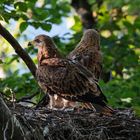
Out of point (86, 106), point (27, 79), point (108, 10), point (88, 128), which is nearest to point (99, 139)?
point (88, 128)

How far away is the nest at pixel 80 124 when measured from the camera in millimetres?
9156

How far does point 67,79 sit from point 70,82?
0.20 feet

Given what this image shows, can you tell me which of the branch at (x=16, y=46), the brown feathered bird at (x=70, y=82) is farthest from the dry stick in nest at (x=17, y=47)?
the brown feathered bird at (x=70, y=82)

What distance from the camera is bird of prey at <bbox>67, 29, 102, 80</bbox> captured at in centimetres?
1150

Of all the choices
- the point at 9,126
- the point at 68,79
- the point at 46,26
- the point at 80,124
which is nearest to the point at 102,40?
the point at 46,26

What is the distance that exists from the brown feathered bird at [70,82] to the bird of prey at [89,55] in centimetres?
62

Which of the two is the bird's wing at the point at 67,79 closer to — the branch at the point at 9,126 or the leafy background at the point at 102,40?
the leafy background at the point at 102,40

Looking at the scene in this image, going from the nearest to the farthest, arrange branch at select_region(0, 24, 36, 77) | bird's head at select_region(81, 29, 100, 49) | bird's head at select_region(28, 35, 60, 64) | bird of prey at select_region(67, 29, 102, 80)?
branch at select_region(0, 24, 36, 77)
bird's head at select_region(28, 35, 60, 64)
bird of prey at select_region(67, 29, 102, 80)
bird's head at select_region(81, 29, 100, 49)

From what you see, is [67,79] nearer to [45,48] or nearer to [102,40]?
[45,48]

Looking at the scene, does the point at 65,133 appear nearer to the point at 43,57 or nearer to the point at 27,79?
the point at 43,57

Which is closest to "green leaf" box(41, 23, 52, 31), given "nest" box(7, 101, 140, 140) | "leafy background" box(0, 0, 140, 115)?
"leafy background" box(0, 0, 140, 115)

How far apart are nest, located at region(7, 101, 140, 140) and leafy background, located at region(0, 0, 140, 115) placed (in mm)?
432

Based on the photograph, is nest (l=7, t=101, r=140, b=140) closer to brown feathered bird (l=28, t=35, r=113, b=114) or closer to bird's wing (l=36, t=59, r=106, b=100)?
brown feathered bird (l=28, t=35, r=113, b=114)

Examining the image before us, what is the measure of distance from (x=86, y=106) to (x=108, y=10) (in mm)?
8317
